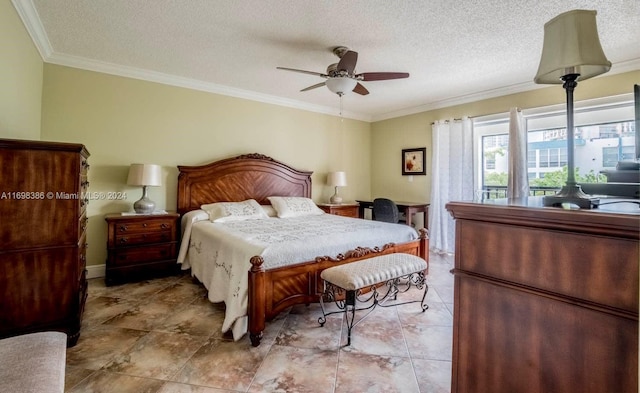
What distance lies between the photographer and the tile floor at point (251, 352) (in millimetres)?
1665

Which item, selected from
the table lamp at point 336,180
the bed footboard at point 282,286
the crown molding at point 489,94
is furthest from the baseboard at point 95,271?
the crown molding at point 489,94

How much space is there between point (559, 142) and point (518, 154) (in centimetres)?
53

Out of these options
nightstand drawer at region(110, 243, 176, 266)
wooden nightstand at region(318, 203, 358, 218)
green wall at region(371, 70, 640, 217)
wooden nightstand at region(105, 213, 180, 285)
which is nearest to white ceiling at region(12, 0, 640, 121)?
green wall at region(371, 70, 640, 217)

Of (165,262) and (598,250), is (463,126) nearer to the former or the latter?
(598,250)

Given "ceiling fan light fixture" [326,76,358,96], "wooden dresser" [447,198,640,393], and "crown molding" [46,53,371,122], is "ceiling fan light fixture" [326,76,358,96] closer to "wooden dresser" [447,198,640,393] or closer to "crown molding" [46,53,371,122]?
"crown molding" [46,53,371,122]

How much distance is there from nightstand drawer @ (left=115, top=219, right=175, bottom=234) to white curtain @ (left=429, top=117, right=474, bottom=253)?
394 centimetres

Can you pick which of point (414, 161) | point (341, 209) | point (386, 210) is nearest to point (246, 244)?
point (386, 210)

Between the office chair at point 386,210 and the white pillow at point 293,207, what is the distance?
0.92 m

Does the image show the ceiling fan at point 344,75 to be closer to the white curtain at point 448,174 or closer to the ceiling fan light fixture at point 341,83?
the ceiling fan light fixture at point 341,83

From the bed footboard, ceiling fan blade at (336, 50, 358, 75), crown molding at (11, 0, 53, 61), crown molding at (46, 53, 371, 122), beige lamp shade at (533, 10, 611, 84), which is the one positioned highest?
crown molding at (46, 53, 371, 122)

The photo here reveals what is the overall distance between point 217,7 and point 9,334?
2.66 m

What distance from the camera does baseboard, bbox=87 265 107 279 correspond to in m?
3.35

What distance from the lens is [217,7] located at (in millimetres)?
2268

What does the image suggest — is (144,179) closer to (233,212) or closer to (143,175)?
(143,175)
